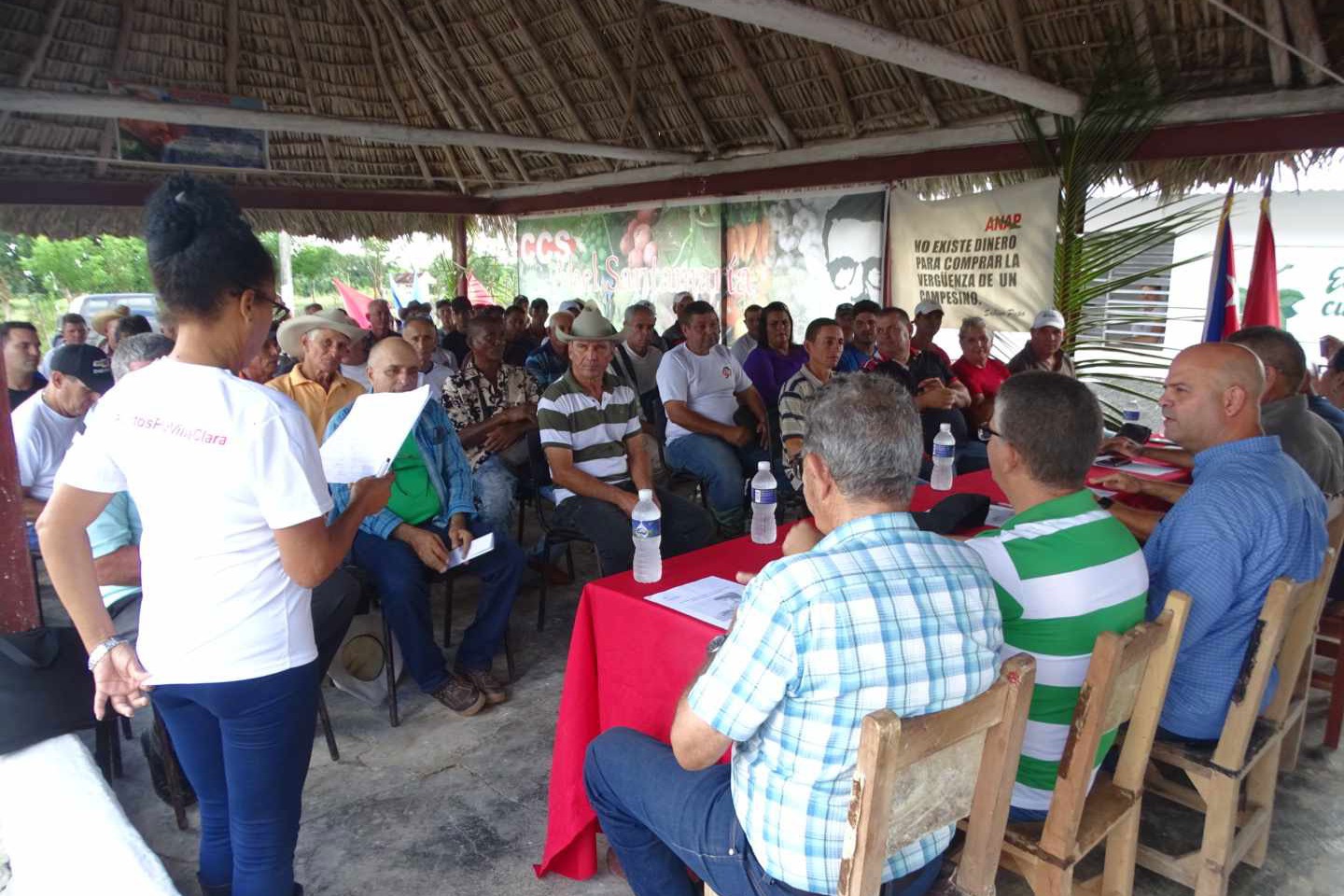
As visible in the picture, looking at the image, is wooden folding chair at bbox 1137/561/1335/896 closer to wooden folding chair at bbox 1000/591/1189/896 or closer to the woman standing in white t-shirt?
wooden folding chair at bbox 1000/591/1189/896

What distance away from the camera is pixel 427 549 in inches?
129

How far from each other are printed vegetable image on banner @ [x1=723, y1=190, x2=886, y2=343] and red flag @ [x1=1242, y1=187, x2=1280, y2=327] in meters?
2.68

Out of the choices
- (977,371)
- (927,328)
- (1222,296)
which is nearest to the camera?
(977,371)

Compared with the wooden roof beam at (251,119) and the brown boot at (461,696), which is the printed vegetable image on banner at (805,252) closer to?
the wooden roof beam at (251,119)

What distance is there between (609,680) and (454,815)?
0.83 meters

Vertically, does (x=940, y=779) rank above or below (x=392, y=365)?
below

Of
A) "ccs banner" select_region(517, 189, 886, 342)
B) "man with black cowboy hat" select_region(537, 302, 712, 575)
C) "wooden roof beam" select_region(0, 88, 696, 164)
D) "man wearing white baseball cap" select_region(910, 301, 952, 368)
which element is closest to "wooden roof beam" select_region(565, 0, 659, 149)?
"wooden roof beam" select_region(0, 88, 696, 164)

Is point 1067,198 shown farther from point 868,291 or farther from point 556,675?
point 556,675

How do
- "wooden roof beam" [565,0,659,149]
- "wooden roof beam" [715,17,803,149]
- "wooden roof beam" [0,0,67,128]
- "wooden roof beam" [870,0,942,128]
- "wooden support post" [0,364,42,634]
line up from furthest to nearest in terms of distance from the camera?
"wooden roof beam" [565,0,659,149]
"wooden roof beam" [0,0,67,128]
"wooden roof beam" [715,17,803,149]
"wooden roof beam" [870,0,942,128]
"wooden support post" [0,364,42,634]

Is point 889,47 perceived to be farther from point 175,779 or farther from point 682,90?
point 175,779

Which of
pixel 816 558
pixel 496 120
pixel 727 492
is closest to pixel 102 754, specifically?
pixel 816 558

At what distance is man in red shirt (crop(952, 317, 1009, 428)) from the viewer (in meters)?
5.45

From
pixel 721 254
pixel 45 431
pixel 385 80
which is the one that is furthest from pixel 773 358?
pixel 385 80

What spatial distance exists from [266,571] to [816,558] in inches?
39.6
